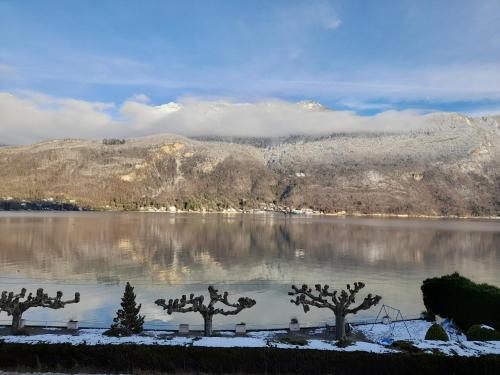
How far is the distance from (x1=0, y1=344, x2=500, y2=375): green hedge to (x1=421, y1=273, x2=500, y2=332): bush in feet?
44.6

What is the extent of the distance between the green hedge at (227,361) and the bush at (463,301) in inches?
535

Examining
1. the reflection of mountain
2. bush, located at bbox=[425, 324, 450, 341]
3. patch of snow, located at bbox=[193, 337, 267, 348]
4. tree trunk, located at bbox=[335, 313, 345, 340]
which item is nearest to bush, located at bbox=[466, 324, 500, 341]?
bush, located at bbox=[425, 324, 450, 341]

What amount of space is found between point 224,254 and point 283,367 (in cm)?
6367

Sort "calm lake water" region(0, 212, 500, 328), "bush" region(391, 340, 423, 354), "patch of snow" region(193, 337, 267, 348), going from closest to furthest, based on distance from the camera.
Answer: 1. "patch of snow" region(193, 337, 267, 348)
2. "bush" region(391, 340, 423, 354)
3. "calm lake water" region(0, 212, 500, 328)

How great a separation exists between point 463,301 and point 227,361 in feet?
71.2

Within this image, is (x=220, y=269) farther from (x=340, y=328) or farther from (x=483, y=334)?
(x=483, y=334)

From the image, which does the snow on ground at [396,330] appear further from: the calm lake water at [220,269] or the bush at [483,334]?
the calm lake water at [220,269]

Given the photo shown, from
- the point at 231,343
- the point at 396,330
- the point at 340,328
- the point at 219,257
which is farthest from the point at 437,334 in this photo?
the point at 219,257

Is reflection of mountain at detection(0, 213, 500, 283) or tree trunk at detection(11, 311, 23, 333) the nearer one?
tree trunk at detection(11, 311, 23, 333)

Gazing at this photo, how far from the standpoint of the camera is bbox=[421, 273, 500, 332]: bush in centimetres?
3120

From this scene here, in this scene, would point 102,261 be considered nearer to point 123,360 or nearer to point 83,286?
point 83,286

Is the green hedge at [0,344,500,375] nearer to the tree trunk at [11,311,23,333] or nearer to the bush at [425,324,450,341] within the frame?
the bush at [425,324,450,341]

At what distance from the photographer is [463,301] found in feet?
110

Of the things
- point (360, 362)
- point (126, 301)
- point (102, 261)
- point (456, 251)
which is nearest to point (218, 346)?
point (360, 362)
